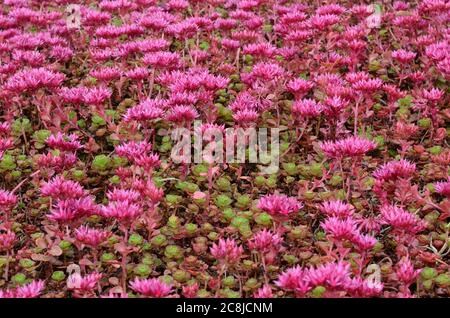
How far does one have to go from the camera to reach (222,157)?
4.54 meters

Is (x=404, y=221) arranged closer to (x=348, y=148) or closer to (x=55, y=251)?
(x=348, y=148)

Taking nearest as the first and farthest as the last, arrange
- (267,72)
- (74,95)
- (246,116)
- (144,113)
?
(144,113)
(246,116)
(74,95)
(267,72)

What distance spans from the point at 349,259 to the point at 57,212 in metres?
1.69

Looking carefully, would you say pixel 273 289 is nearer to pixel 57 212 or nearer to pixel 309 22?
pixel 57 212

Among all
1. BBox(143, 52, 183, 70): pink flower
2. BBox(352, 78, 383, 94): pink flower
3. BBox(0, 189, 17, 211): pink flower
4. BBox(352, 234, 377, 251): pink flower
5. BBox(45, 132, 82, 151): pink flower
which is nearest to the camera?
BBox(352, 234, 377, 251): pink flower

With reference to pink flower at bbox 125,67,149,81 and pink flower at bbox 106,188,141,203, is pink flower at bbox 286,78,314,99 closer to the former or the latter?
pink flower at bbox 125,67,149,81

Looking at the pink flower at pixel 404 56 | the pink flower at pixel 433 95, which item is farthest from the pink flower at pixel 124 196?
the pink flower at pixel 404 56

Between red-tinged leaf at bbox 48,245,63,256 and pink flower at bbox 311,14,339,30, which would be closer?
red-tinged leaf at bbox 48,245,63,256

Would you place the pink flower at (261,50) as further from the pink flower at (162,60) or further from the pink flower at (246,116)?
the pink flower at (246,116)

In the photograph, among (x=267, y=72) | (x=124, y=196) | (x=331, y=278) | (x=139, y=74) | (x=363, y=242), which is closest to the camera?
(x=331, y=278)

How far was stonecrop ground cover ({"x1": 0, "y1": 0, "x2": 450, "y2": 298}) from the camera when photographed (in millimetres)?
3535

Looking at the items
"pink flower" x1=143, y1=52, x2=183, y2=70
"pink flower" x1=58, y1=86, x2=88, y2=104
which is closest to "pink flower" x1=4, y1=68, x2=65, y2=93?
"pink flower" x1=58, y1=86, x2=88, y2=104

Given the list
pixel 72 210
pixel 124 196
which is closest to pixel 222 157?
pixel 124 196

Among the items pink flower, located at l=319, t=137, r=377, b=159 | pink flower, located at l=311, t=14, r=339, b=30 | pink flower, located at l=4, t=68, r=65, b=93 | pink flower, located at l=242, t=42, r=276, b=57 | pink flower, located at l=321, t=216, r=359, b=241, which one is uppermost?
pink flower, located at l=311, t=14, r=339, b=30
